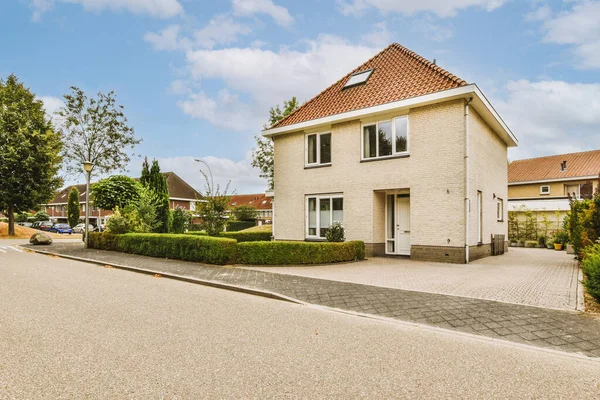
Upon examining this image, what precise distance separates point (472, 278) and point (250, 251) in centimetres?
625

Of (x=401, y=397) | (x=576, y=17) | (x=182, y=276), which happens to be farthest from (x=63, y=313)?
(x=576, y=17)

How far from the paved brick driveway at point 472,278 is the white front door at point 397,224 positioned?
1.45 metres

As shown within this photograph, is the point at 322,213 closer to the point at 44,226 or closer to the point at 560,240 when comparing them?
the point at 560,240

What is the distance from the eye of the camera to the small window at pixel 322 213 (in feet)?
48.1

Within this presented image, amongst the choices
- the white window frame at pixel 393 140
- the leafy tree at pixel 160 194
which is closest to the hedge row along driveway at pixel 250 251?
the white window frame at pixel 393 140

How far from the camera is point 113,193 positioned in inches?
709

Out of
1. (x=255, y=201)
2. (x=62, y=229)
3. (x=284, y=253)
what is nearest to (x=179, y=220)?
(x=284, y=253)

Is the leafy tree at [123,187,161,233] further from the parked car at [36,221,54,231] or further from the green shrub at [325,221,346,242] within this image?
the parked car at [36,221,54,231]

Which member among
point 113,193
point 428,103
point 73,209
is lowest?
point 73,209

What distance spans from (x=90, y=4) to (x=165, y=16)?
223 centimetres

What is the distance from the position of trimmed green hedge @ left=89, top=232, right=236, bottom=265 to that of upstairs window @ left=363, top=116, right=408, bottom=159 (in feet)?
21.1

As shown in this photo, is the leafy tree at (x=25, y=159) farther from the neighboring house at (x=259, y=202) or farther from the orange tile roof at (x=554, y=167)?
the orange tile roof at (x=554, y=167)

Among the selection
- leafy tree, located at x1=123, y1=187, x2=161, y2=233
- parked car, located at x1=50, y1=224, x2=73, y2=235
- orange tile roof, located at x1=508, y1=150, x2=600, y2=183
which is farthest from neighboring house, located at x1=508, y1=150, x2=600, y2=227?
parked car, located at x1=50, y1=224, x2=73, y2=235

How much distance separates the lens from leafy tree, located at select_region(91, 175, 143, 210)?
17984 millimetres
